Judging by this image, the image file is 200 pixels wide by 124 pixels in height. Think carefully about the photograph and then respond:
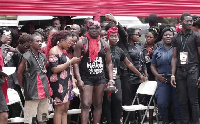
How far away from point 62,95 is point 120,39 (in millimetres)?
2171

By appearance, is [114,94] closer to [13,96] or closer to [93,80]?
[93,80]

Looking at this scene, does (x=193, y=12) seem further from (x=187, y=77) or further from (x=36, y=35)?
(x=36, y=35)

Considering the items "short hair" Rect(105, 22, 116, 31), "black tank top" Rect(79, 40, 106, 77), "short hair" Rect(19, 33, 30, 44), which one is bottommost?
"black tank top" Rect(79, 40, 106, 77)

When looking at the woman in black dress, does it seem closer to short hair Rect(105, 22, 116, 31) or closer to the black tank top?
the black tank top

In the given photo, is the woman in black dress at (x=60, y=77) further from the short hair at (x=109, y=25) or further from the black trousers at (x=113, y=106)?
the short hair at (x=109, y=25)

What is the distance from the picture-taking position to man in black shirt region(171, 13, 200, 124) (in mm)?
9023

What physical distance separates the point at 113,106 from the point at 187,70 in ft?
4.95

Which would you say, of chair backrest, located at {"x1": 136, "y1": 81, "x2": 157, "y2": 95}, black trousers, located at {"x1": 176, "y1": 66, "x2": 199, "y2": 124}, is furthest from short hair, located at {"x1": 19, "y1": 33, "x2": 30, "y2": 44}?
black trousers, located at {"x1": 176, "y1": 66, "x2": 199, "y2": 124}

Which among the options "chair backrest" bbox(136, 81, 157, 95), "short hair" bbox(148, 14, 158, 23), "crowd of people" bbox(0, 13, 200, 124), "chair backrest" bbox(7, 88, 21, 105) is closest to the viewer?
"crowd of people" bbox(0, 13, 200, 124)

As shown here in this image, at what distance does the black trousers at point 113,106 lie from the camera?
29.9ft

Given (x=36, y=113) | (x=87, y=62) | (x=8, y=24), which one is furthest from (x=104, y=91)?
(x=8, y=24)

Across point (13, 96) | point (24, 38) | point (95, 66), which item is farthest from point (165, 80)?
point (13, 96)

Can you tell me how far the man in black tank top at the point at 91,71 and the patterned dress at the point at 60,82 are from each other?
202 mm

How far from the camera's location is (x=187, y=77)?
9047mm
